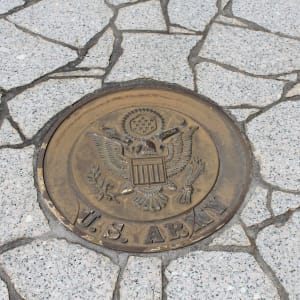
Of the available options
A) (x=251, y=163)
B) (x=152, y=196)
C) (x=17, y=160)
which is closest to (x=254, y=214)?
(x=251, y=163)

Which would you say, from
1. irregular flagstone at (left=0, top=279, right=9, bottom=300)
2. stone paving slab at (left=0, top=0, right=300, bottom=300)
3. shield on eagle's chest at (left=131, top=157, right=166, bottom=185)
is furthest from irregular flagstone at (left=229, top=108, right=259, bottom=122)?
irregular flagstone at (left=0, top=279, right=9, bottom=300)

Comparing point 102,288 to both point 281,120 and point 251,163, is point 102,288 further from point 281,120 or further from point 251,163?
point 281,120

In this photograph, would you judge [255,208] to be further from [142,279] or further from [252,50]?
[252,50]

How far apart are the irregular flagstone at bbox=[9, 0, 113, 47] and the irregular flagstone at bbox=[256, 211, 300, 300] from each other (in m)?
1.54

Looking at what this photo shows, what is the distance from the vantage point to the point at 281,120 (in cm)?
278

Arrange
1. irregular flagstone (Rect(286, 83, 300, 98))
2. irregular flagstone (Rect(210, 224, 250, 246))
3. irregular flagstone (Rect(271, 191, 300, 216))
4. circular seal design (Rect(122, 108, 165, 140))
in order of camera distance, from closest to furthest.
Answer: irregular flagstone (Rect(210, 224, 250, 246)) < irregular flagstone (Rect(271, 191, 300, 216)) < circular seal design (Rect(122, 108, 165, 140)) < irregular flagstone (Rect(286, 83, 300, 98))

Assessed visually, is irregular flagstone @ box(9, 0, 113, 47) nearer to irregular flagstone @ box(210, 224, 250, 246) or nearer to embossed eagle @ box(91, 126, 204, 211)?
embossed eagle @ box(91, 126, 204, 211)

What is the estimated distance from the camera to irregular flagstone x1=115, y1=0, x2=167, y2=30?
10.7 feet

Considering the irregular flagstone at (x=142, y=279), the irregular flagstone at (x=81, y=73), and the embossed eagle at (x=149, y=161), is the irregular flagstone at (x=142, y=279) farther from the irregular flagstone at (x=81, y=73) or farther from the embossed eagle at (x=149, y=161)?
the irregular flagstone at (x=81, y=73)

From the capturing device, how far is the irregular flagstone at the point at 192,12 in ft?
10.8

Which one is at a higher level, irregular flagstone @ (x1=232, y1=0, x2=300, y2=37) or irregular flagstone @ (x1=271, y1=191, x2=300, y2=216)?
irregular flagstone @ (x1=232, y1=0, x2=300, y2=37)

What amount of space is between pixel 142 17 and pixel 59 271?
5.64ft

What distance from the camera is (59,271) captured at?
224 cm

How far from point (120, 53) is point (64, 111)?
0.54 meters
